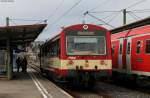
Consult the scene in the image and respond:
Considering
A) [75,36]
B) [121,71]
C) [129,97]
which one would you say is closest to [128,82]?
[121,71]

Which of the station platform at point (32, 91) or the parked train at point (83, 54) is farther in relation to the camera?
the parked train at point (83, 54)

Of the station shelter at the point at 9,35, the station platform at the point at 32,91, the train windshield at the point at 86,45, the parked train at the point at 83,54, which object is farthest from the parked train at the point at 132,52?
the station shelter at the point at 9,35

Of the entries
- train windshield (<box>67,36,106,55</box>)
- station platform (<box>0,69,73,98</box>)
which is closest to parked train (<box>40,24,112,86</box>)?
train windshield (<box>67,36,106,55</box>)

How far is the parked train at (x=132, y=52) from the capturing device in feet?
69.1

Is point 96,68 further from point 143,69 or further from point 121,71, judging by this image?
point 121,71

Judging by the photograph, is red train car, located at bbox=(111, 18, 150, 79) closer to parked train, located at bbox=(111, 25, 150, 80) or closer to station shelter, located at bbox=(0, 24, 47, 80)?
parked train, located at bbox=(111, 25, 150, 80)

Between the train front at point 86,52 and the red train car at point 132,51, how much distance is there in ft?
4.88

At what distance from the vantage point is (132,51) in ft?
76.1

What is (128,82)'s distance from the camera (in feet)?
87.3

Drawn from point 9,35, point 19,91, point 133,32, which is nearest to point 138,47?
point 133,32

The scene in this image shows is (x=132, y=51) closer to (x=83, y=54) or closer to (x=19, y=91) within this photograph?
(x=83, y=54)

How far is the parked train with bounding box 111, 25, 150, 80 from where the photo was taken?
2108 cm

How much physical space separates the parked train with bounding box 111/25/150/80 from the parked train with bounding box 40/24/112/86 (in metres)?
1.49

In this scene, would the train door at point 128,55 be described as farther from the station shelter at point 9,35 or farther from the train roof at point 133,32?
the station shelter at point 9,35
